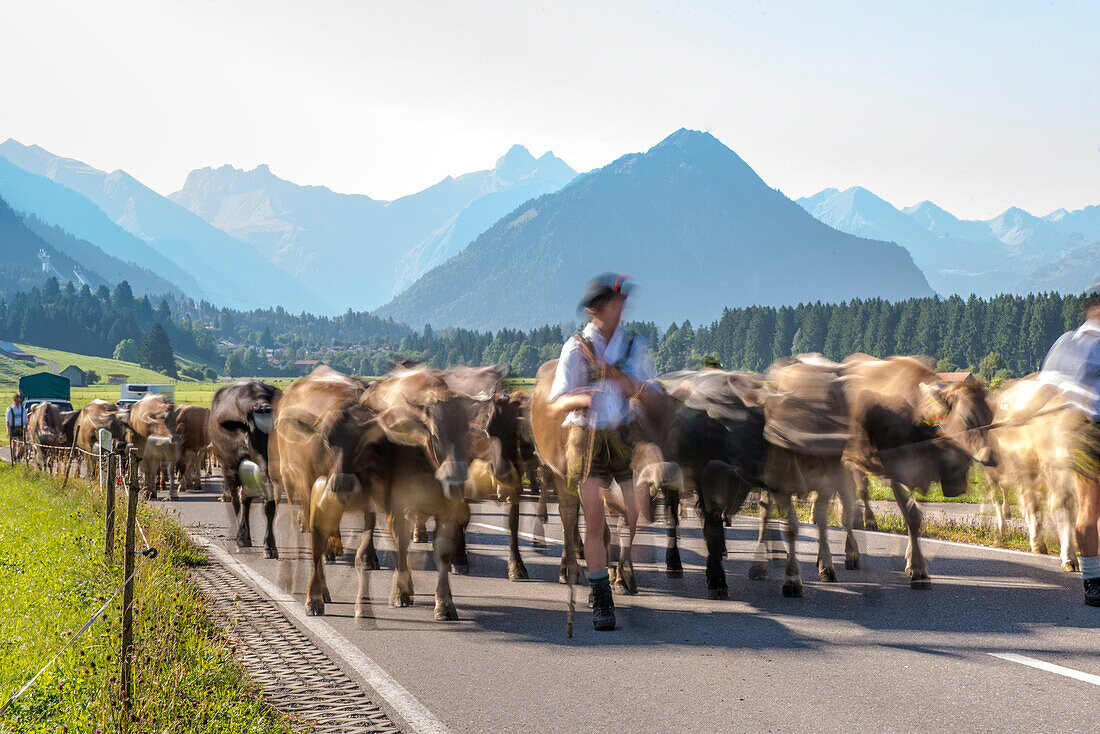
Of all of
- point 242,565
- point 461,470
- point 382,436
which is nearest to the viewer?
point 461,470

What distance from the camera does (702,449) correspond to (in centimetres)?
846

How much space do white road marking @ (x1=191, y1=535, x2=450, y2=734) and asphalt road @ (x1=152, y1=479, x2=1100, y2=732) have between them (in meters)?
0.02

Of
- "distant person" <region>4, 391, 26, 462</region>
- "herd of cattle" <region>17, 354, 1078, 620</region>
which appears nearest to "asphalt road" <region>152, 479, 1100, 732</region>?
"herd of cattle" <region>17, 354, 1078, 620</region>

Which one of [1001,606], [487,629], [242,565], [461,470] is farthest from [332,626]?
[1001,606]

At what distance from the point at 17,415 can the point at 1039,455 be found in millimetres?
29793

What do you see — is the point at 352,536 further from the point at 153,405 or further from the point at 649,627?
the point at 153,405

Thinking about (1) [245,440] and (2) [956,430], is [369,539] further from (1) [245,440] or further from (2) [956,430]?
(2) [956,430]

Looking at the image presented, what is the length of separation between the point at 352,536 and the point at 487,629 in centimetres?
526

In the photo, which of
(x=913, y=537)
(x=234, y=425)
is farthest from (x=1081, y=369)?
(x=234, y=425)

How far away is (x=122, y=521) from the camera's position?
405 inches

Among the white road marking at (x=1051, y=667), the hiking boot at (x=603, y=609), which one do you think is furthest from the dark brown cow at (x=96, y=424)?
the white road marking at (x=1051, y=667)

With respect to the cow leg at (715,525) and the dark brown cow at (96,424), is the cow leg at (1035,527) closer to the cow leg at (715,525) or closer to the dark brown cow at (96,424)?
the cow leg at (715,525)

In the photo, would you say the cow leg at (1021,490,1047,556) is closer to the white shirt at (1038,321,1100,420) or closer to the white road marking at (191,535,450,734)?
the white shirt at (1038,321,1100,420)

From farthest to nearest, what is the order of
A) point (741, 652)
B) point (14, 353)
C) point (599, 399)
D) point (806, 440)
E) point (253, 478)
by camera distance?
point (14, 353), point (253, 478), point (806, 440), point (599, 399), point (741, 652)
